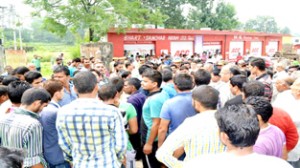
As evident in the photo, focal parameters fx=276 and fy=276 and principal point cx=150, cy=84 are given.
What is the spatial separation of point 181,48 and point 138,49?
4.22m

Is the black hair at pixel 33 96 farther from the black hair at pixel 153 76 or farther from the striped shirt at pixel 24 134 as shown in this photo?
the black hair at pixel 153 76

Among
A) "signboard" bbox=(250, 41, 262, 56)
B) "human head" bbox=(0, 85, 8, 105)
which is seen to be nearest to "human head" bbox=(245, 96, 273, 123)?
"human head" bbox=(0, 85, 8, 105)

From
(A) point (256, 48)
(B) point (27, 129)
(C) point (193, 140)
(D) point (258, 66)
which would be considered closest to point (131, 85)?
(B) point (27, 129)

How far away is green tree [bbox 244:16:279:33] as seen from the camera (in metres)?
84.7

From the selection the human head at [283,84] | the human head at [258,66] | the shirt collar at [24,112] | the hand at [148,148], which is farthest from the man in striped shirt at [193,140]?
the human head at [258,66]

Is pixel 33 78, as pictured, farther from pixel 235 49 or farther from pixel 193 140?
A: pixel 235 49

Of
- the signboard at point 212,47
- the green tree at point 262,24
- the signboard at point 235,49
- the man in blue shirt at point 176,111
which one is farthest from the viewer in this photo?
the green tree at point 262,24

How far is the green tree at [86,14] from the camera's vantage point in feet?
50.2

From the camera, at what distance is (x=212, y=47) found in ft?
74.9

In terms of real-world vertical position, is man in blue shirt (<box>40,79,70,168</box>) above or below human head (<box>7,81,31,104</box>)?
below

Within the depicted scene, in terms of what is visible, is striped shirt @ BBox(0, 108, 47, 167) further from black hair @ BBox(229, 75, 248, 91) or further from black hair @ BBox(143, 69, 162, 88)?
black hair @ BBox(229, 75, 248, 91)

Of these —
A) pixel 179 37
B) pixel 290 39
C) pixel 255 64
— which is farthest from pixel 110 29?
pixel 290 39

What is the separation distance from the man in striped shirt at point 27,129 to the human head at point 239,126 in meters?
1.72

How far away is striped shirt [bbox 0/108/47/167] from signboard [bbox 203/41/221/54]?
20266 millimetres
